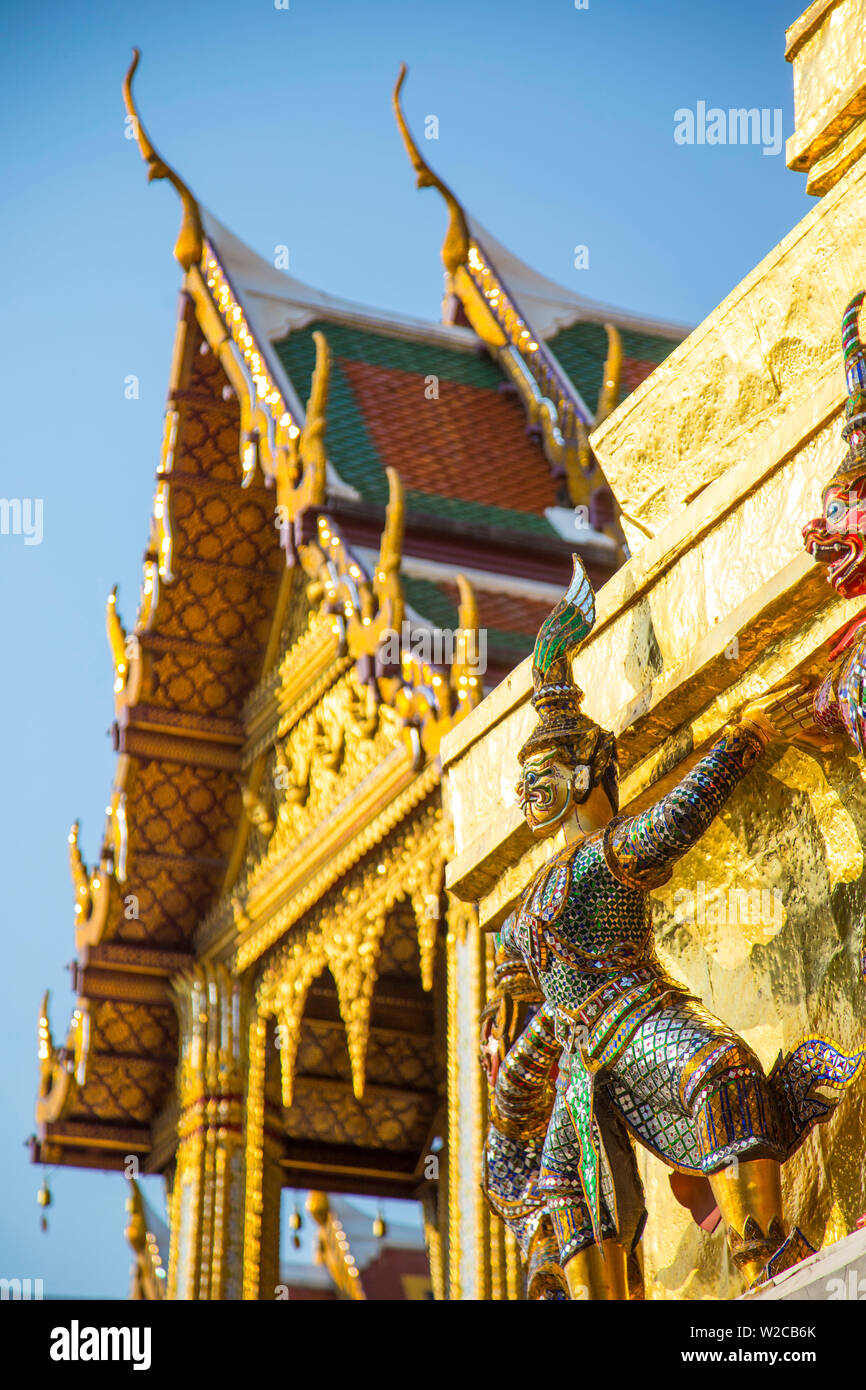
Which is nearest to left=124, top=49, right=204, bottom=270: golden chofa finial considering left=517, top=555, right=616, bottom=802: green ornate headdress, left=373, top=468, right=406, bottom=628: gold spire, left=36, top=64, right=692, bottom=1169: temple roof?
left=36, top=64, right=692, bottom=1169: temple roof

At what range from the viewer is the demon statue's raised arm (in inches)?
81.4

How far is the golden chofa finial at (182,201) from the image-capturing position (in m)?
6.98

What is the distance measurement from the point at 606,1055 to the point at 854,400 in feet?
2.30

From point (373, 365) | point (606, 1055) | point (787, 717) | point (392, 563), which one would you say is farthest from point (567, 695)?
point (373, 365)

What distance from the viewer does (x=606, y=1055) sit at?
2.28 metres

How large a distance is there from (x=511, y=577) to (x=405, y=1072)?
1.80m

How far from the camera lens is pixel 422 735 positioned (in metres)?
5.67

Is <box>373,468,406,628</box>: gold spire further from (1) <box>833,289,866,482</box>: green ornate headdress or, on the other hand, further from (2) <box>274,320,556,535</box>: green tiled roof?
(1) <box>833,289,866,482</box>: green ornate headdress

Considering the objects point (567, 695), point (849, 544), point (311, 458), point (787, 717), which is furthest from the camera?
point (311, 458)

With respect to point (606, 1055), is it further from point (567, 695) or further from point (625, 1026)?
point (567, 695)

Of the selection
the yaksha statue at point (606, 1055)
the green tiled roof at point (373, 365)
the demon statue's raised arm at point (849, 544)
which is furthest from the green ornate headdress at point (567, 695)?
the green tiled roof at point (373, 365)

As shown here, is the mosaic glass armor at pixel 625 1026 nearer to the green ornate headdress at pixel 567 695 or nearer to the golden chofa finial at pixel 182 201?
the green ornate headdress at pixel 567 695

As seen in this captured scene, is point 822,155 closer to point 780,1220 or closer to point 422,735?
point 780,1220

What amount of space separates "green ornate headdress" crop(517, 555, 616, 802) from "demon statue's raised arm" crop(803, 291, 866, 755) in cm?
35
